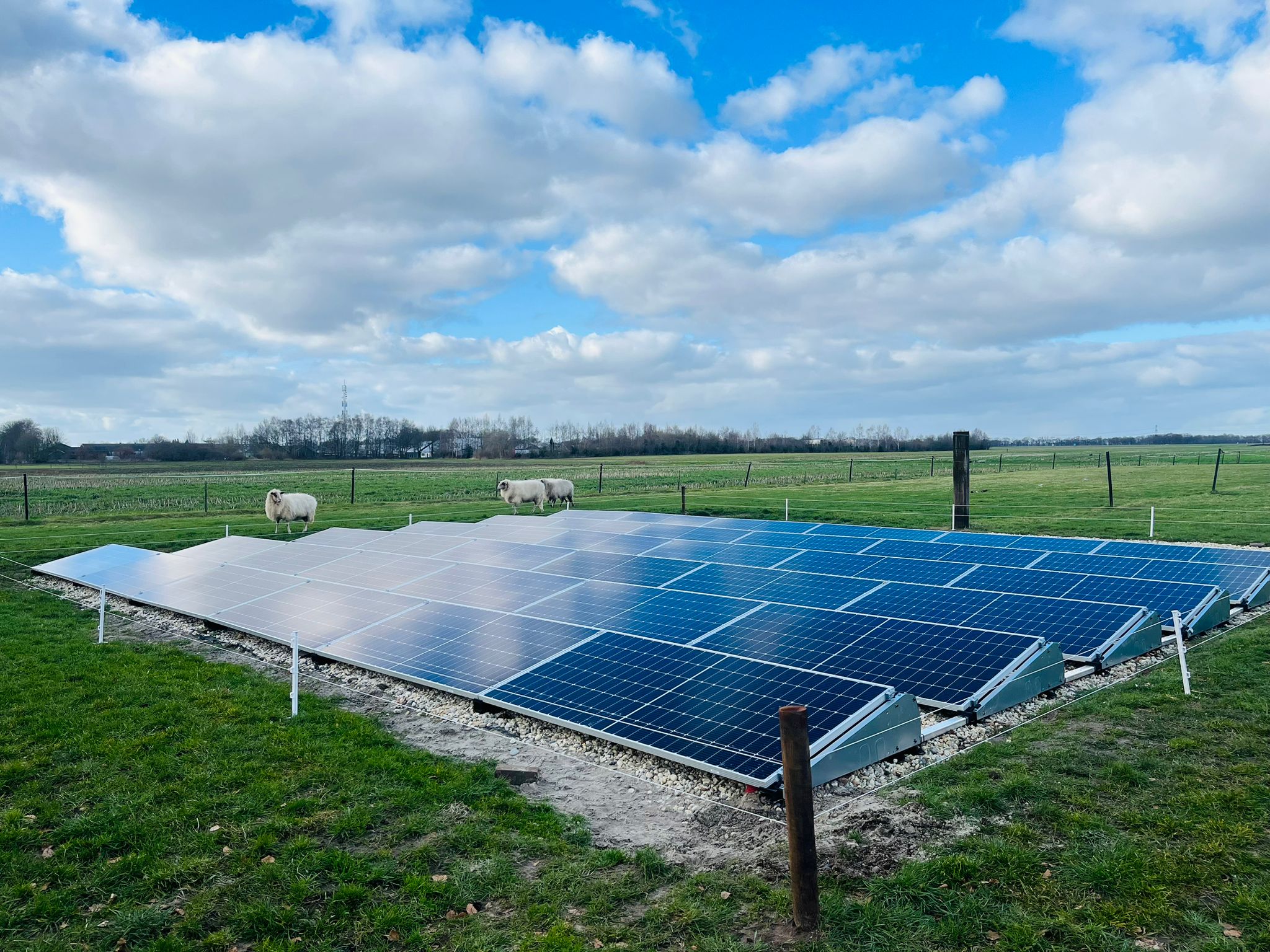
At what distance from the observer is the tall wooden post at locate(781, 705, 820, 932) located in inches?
183

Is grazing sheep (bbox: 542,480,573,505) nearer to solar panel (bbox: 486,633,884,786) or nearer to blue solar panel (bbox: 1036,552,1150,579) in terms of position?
blue solar panel (bbox: 1036,552,1150,579)

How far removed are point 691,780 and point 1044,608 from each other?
6.36m

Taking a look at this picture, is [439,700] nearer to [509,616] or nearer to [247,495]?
[509,616]

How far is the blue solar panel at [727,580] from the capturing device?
11367mm

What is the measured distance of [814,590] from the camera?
37.0 feet

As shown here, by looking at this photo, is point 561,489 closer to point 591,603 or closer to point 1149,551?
point 591,603

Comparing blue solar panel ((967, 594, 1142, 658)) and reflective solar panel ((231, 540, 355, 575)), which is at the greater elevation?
reflective solar panel ((231, 540, 355, 575))

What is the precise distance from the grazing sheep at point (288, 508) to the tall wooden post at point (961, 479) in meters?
21.6

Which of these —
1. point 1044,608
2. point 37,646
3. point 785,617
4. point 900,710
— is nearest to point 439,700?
point 785,617

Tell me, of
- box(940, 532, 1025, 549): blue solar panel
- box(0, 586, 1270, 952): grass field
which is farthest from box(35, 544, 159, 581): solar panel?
box(940, 532, 1025, 549): blue solar panel

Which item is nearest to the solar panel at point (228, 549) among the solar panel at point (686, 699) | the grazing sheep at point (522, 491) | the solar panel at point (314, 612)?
the solar panel at point (314, 612)

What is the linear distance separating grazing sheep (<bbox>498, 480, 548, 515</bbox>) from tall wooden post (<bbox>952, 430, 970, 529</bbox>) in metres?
16.7

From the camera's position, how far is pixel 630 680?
820 cm

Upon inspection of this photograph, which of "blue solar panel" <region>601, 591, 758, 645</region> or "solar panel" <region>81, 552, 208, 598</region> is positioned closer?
"blue solar panel" <region>601, 591, 758, 645</region>
